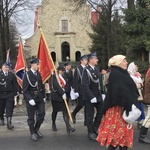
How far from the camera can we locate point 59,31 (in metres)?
52.0

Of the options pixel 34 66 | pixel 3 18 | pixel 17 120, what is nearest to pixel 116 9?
pixel 3 18

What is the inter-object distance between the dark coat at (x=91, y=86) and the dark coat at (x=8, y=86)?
Result: 274 cm

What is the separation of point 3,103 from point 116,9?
1468 cm

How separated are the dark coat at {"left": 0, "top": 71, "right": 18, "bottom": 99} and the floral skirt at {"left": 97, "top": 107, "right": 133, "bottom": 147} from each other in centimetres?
477

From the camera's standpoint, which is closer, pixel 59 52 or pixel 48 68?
pixel 48 68

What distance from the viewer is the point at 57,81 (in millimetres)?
8508

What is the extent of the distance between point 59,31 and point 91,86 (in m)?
44.8

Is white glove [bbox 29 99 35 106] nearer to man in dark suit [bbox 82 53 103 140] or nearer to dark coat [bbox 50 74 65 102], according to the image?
dark coat [bbox 50 74 65 102]

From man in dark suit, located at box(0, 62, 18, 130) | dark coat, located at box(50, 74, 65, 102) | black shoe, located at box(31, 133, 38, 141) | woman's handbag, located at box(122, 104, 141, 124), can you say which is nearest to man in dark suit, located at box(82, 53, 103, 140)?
dark coat, located at box(50, 74, 65, 102)

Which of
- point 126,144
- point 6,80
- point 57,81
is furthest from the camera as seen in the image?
point 6,80

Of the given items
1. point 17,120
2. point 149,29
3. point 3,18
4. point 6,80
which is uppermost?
point 3,18

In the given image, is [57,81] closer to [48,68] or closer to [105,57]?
[48,68]

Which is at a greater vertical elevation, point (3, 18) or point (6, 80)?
point (3, 18)

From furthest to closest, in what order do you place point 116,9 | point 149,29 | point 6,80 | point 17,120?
point 116,9
point 149,29
point 17,120
point 6,80
